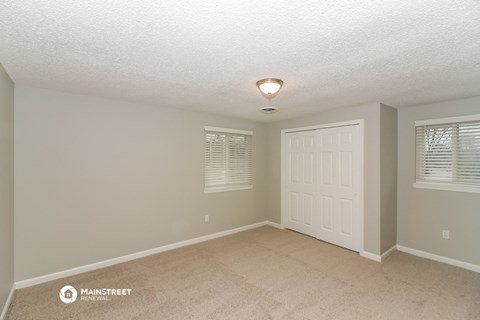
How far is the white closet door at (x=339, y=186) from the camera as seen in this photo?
12.2ft

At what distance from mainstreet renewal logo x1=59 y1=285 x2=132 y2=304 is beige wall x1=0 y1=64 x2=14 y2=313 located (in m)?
0.47

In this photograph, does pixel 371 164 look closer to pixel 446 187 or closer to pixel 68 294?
pixel 446 187

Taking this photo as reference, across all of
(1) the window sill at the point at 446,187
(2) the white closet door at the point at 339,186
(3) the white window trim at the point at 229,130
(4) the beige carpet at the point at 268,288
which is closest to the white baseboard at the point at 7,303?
(4) the beige carpet at the point at 268,288

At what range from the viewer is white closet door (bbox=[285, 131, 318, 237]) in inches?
172

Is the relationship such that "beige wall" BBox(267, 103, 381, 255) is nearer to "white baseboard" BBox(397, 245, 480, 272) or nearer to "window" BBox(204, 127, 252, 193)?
"white baseboard" BBox(397, 245, 480, 272)

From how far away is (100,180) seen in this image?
3.17 m

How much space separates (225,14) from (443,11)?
3.99ft

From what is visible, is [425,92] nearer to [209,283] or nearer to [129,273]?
[209,283]

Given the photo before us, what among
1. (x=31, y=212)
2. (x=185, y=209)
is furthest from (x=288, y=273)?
(x=31, y=212)

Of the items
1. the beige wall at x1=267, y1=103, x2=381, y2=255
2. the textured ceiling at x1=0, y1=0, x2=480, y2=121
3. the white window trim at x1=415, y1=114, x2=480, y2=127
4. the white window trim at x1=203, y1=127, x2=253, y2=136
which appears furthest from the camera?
the white window trim at x1=203, y1=127, x2=253, y2=136

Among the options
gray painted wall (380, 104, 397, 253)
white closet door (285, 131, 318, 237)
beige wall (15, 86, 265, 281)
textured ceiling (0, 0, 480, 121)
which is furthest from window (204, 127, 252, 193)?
gray painted wall (380, 104, 397, 253)

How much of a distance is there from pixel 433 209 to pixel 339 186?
1287 mm

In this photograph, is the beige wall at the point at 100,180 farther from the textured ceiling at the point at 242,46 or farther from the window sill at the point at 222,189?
the textured ceiling at the point at 242,46

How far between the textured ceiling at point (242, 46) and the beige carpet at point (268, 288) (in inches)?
88.6
